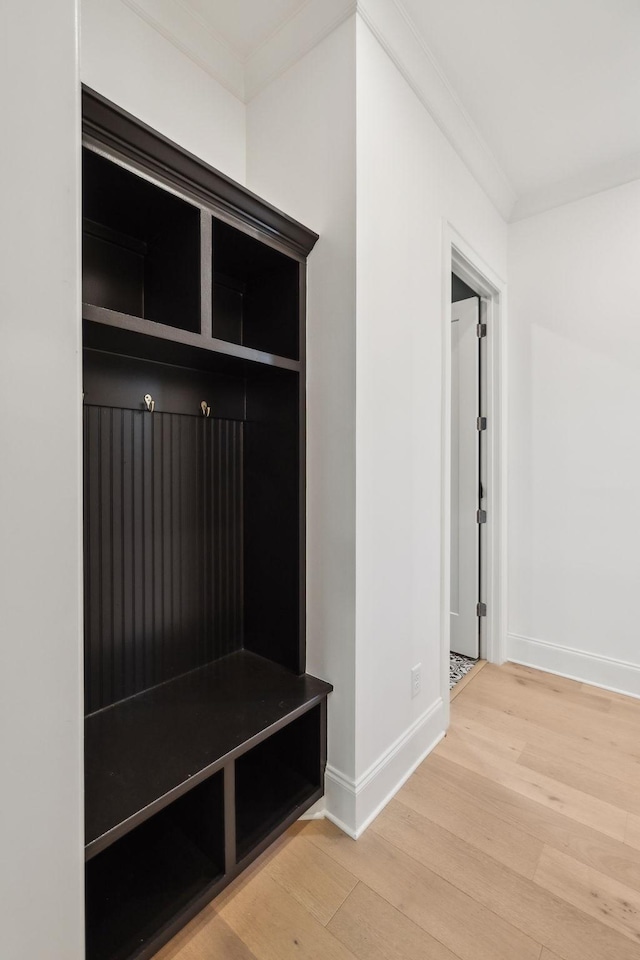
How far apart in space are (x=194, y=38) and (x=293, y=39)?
0.35m

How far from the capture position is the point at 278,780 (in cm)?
153

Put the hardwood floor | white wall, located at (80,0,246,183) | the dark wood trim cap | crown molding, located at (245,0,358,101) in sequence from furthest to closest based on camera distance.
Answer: crown molding, located at (245,0,358,101)
white wall, located at (80,0,246,183)
the hardwood floor
the dark wood trim cap

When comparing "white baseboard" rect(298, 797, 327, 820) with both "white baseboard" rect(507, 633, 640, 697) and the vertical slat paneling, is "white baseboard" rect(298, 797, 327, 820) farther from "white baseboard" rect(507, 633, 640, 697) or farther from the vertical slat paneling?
"white baseboard" rect(507, 633, 640, 697)

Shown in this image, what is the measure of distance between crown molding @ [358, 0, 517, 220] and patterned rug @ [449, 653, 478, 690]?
2737 millimetres

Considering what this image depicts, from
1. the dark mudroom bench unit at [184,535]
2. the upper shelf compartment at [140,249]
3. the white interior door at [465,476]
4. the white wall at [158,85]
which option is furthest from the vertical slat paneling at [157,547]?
the white interior door at [465,476]

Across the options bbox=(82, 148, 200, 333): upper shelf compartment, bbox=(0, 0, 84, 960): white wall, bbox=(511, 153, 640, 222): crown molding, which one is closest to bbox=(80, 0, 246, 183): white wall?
bbox=(82, 148, 200, 333): upper shelf compartment

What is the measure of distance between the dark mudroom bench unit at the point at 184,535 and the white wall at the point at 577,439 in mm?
1761

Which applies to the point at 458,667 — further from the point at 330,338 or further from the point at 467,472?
the point at 330,338

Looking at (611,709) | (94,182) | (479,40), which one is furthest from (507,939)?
(479,40)

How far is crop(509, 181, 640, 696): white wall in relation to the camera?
7.77 ft

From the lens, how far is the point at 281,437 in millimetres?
1633

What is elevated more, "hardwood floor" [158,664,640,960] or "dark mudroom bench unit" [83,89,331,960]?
"dark mudroom bench unit" [83,89,331,960]

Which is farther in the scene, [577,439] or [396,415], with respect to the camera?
[577,439]

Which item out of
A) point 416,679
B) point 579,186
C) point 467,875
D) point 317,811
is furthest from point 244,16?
point 467,875
